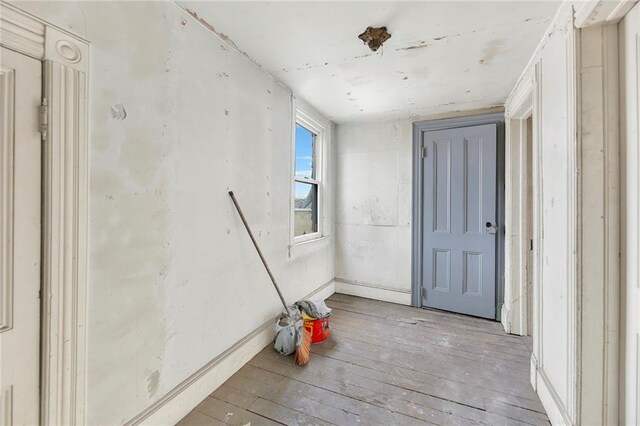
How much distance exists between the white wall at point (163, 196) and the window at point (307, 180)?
814mm

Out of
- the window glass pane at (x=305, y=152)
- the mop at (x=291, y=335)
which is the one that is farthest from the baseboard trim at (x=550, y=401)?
the window glass pane at (x=305, y=152)

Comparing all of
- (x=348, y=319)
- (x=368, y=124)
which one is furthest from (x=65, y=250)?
(x=368, y=124)

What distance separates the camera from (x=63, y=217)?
1.05 meters

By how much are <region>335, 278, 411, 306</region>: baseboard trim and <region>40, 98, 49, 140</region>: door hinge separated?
3.29 m

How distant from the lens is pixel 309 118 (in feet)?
10.2

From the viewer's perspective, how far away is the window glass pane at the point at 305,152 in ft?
10.0

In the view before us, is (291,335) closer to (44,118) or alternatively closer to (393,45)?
(44,118)

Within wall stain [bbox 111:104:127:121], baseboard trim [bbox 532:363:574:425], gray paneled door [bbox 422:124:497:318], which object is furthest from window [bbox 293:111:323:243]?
baseboard trim [bbox 532:363:574:425]

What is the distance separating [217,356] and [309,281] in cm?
139

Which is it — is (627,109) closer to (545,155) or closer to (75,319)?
(545,155)

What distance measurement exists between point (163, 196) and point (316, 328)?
1.69 meters

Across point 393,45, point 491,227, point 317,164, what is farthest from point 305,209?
point 491,227

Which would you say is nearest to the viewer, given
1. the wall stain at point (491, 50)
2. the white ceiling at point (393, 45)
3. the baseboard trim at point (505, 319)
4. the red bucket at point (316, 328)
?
the white ceiling at point (393, 45)

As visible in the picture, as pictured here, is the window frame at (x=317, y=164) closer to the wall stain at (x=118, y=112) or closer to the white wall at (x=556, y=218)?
the wall stain at (x=118, y=112)
